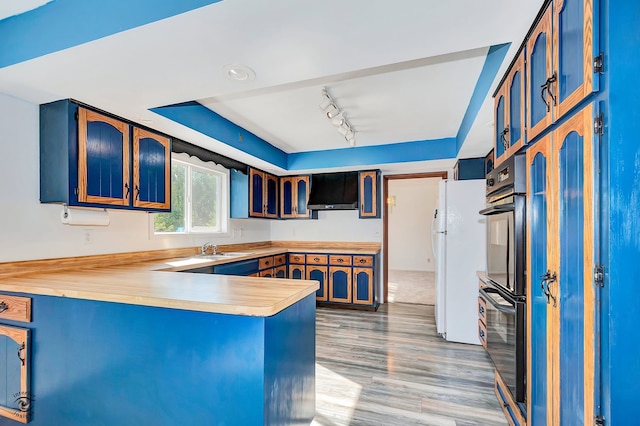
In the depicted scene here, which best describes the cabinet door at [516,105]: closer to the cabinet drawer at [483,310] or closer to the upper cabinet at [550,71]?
the upper cabinet at [550,71]

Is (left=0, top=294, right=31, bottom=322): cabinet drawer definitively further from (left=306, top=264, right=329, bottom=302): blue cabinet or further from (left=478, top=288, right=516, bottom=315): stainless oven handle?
(left=306, top=264, right=329, bottom=302): blue cabinet

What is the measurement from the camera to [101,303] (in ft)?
5.38

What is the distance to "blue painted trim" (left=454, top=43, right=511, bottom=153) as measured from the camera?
1787 mm

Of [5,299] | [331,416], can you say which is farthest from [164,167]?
[331,416]

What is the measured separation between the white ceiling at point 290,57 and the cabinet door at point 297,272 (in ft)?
8.58

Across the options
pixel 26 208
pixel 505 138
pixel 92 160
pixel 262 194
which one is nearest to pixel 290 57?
pixel 505 138

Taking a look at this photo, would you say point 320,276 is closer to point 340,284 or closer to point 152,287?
point 340,284

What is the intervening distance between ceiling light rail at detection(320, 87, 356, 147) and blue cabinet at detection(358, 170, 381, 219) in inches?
46.2

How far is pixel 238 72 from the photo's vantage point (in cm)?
174

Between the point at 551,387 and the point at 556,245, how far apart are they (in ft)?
2.06

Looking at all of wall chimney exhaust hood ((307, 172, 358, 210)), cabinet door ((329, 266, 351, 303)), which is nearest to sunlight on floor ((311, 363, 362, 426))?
cabinet door ((329, 266, 351, 303))

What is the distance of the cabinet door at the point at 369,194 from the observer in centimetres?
475

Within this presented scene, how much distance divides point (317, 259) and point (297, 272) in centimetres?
39

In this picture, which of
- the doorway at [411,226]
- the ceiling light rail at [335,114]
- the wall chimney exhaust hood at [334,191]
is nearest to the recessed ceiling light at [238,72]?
the ceiling light rail at [335,114]
